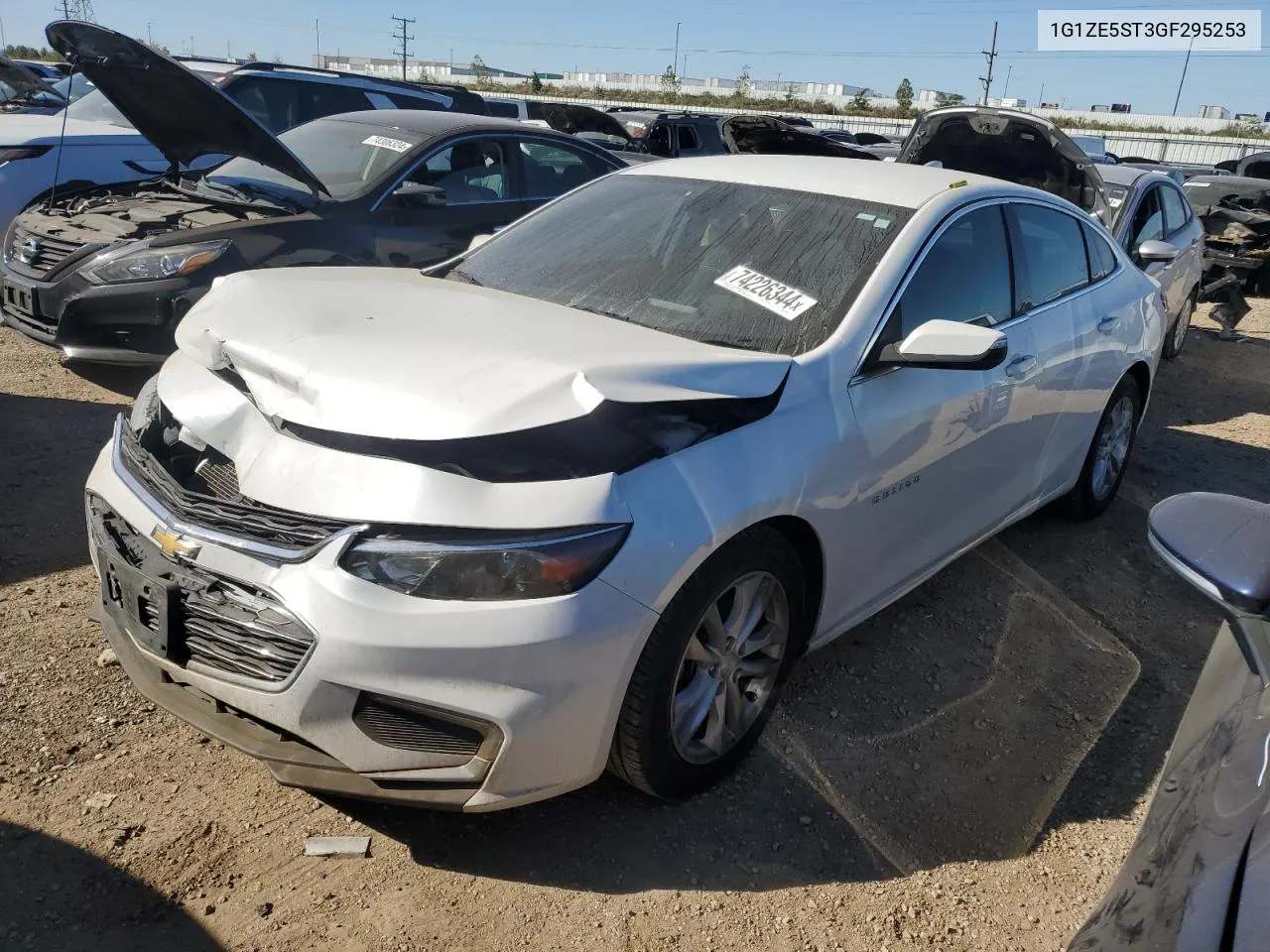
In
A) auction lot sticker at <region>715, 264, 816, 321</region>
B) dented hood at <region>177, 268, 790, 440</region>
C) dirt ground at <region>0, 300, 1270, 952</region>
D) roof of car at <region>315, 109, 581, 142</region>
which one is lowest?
dirt ground at <region>0, 300, 1270, 952</region>

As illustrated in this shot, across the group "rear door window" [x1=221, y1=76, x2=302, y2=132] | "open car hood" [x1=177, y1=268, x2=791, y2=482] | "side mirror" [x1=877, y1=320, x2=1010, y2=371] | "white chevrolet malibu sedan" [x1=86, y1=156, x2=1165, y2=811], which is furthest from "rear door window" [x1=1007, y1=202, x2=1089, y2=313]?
"rear door window" [x1=221, y1=76, x2=302, y2=132]

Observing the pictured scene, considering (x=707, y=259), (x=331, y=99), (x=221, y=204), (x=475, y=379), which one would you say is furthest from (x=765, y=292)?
(x=331, y=99)

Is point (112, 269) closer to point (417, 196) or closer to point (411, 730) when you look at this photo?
point (417, 196)

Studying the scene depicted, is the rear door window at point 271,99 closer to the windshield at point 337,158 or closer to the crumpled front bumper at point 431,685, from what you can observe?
the windshield at point 337,158

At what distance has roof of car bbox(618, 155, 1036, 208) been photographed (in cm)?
341

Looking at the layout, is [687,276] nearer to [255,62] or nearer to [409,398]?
[409,398]

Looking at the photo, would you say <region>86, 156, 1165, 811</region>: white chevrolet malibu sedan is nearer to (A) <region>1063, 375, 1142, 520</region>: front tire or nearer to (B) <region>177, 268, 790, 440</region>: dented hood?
(B) <region>177, 268, 790, 440</region>: dented hood

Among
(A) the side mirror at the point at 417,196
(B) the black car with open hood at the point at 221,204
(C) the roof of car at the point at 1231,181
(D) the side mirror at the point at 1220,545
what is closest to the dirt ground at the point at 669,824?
(D) the side mirror at the point at 1220,545

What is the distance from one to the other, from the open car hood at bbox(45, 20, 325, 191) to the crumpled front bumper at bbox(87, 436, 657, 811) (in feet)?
10.8

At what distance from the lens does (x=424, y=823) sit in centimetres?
257

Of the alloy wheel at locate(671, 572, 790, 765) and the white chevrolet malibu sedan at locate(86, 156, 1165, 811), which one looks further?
the alloy wheel at locate(671, 572, 790, 765)

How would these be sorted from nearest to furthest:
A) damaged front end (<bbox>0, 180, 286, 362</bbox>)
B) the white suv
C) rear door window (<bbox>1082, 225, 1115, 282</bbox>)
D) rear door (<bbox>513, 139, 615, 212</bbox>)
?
rear door window (<bbox>1082, 225, 1115, 282</bbox>) → damaged front end (<bbox>0, 180, 286, 362</bbox>) → rear door (<bbox>513, 139, 615, 212</bbox>) → the white suv

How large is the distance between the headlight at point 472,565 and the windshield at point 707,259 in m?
1.04

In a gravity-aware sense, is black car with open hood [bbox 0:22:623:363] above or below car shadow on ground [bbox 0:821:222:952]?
above
